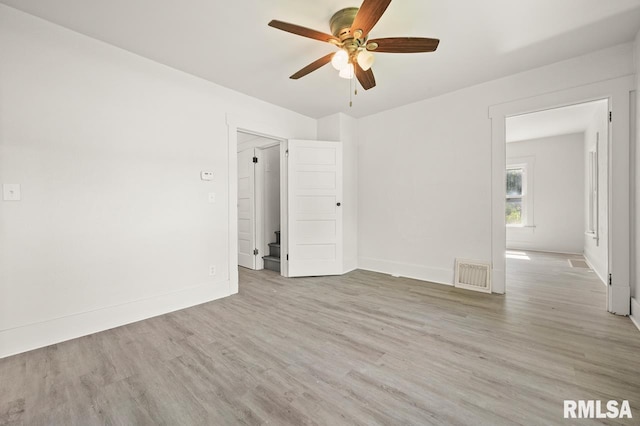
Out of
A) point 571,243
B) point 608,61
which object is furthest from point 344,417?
point 571,243

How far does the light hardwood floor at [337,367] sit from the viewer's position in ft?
4.60

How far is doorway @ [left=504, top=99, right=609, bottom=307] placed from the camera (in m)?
4.35

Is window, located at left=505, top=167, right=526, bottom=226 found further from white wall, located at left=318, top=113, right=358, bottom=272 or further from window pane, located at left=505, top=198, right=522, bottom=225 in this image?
white wall, located at left=318, top=113, right=358, bottom=272

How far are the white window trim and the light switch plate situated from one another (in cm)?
859

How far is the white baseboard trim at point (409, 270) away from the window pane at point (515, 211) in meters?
4.52

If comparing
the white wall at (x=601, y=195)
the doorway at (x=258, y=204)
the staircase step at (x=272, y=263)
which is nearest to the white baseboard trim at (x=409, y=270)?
the staircase step at (x=272, y=263)

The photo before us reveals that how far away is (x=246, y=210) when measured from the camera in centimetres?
480

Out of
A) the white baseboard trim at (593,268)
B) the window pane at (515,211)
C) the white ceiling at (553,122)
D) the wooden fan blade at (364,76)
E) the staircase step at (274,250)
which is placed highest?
the white ceiling at (553,122)

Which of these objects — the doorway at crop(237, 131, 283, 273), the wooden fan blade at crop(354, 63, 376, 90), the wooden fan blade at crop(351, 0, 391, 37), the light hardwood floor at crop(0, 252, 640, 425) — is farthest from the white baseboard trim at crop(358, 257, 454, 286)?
the wooden fan blade at crop(351, 0, 391, 37)

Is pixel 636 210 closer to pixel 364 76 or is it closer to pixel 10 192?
pixel 364 76

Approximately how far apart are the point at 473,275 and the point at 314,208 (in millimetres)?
2374

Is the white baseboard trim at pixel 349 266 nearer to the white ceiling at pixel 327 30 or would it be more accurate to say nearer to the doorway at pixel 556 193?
the doorway at pixel 556 193

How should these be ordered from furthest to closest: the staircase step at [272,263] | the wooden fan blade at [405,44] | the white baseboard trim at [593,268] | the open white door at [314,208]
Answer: the staircase step at [272,263] < the open white door at [314,208] < the white baseboard trim at [593,268] < the wooden fan blade at [405,44]

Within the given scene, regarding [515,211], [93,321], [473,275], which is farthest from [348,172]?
[515,211]
